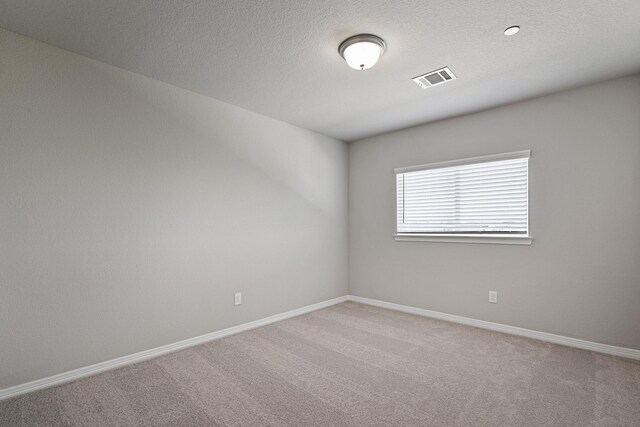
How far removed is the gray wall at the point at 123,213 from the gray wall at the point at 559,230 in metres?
1.83

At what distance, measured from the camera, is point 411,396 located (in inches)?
81.9

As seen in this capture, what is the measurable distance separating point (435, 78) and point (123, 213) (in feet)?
9.28

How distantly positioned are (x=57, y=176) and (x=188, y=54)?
1.28m

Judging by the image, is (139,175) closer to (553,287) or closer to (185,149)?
(185,149)

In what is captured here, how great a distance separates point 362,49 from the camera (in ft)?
7.18

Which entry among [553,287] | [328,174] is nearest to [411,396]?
[553,287]

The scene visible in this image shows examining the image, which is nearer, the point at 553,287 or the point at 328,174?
the point at 553,287

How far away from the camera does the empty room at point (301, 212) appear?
6.53 feet

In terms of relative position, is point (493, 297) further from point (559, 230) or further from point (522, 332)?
point (559, 230)

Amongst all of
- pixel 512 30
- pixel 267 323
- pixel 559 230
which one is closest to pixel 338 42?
pixel 512 30

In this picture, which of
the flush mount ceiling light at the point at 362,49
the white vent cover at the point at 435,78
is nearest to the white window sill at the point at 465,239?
the white vent cover at the point at 435,78

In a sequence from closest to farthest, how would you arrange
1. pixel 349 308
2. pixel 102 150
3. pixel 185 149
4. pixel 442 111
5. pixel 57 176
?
1. pixel 57 176
2. pixel 102 150
3. pixel 185 149
4. pixel 442 111
5. pixel 349 308

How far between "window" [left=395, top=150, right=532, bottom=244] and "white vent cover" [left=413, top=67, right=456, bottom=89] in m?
1.10

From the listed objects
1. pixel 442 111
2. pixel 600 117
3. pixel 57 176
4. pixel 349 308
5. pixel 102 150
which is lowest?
pixel 349 308
